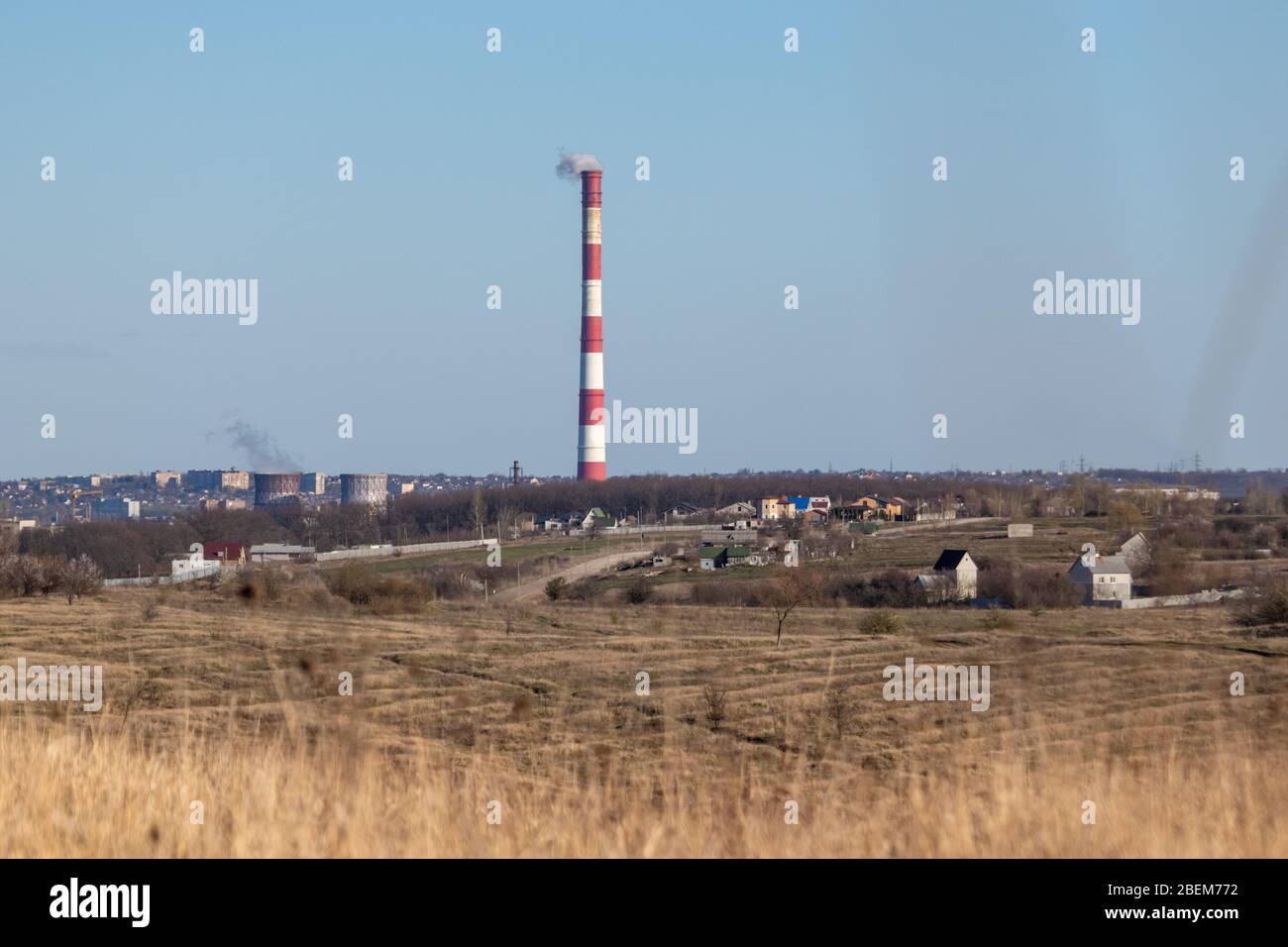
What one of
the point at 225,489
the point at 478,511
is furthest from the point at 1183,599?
the point at 225,489

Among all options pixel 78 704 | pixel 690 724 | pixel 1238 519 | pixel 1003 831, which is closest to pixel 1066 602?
pixel 1238 519

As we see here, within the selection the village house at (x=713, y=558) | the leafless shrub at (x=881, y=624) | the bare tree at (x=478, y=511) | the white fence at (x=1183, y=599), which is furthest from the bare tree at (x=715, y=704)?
the bare tree at (x=478, y=511)

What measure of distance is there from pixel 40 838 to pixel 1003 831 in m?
3.26

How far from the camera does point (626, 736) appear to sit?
16938 mm

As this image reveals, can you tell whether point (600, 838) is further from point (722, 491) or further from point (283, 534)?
point (722, 491)

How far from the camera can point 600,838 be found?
4617 mm

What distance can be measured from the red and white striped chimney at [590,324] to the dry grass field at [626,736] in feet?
143

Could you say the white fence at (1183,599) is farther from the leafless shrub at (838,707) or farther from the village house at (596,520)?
the village house at (596,520)

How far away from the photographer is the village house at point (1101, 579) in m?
47.1

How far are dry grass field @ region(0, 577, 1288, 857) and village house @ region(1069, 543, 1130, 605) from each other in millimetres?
3625

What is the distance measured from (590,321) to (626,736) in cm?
7299

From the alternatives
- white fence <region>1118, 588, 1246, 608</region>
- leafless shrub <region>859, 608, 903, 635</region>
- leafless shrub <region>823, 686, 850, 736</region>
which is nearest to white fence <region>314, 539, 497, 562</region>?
leafless shrub <region>859, 608, 903, 635</region>

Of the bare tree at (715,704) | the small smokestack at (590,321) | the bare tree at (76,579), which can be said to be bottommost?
the bare tree at (715,704)

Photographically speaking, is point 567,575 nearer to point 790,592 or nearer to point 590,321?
point 790,592
